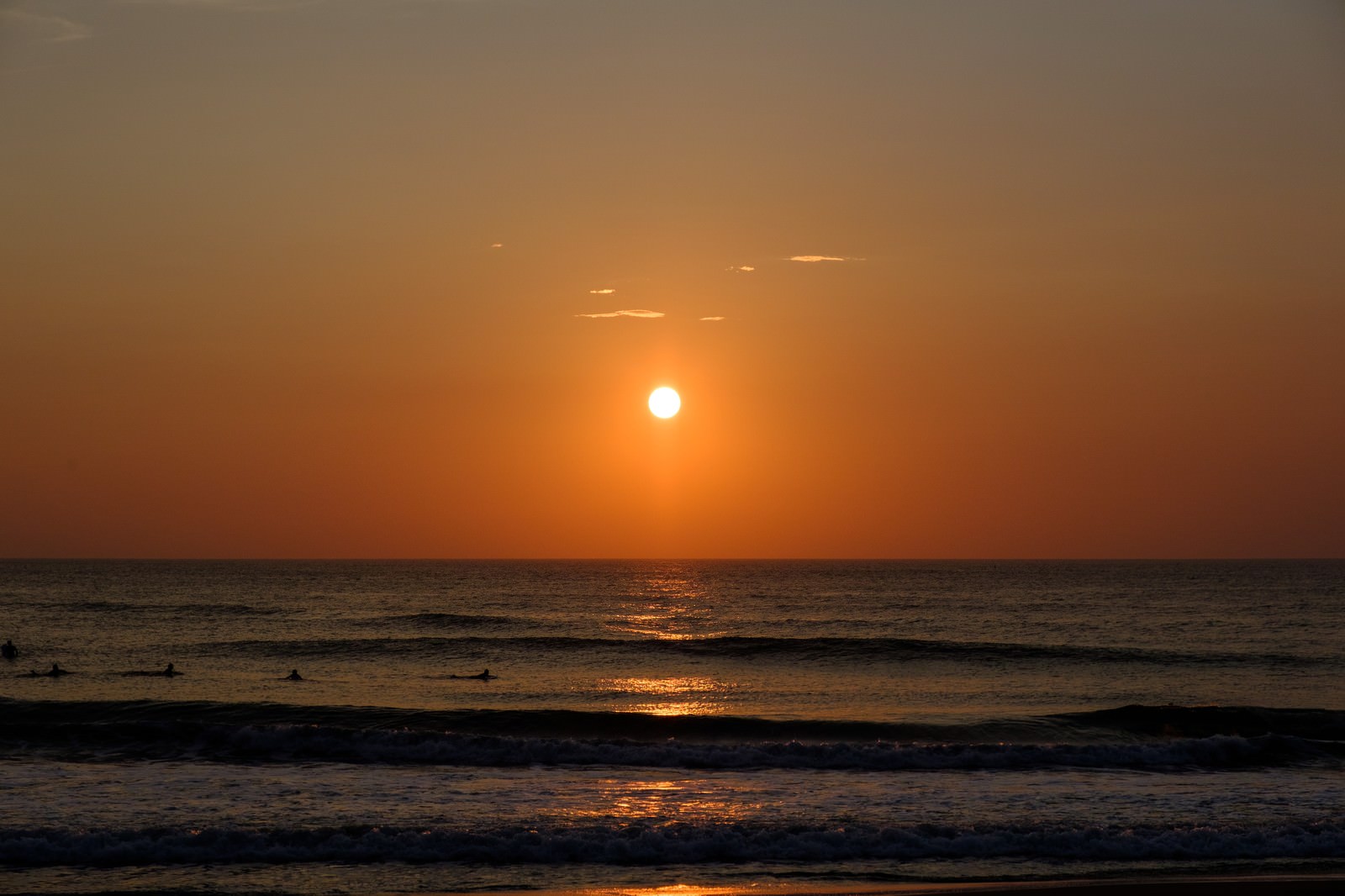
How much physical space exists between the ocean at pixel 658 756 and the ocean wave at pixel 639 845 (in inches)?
2.0

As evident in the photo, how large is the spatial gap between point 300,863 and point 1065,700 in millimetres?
26366

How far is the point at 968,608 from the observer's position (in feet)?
259

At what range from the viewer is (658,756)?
2347cm

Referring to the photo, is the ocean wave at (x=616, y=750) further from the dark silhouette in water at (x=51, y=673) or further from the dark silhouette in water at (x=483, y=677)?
the dark silhouette in water at (x=483, y=677)

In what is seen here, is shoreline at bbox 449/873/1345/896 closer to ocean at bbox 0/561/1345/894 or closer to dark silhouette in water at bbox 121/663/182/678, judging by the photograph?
ocean at bbox 0/561/1345/894

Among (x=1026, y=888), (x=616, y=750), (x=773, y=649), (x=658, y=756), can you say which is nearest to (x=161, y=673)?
(x=616, y=750)

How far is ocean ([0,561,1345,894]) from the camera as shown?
51.1 ft

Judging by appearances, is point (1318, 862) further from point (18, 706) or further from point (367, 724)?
point (18, 706)

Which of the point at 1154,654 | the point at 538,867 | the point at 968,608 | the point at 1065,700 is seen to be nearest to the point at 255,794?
the point at 538,867

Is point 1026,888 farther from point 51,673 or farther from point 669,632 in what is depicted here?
point 669,632

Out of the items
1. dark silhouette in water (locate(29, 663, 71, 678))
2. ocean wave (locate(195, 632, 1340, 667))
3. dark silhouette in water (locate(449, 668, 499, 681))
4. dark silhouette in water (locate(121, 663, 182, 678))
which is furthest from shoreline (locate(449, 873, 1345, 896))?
ocean wave (locate(195, 632, 1340, 667))

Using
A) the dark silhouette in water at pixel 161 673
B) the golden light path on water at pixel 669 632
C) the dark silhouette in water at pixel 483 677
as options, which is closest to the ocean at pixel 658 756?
the dark silhouette in water at pixel 483 677

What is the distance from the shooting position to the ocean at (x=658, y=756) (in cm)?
1557

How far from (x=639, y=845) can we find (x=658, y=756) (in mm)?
7572
